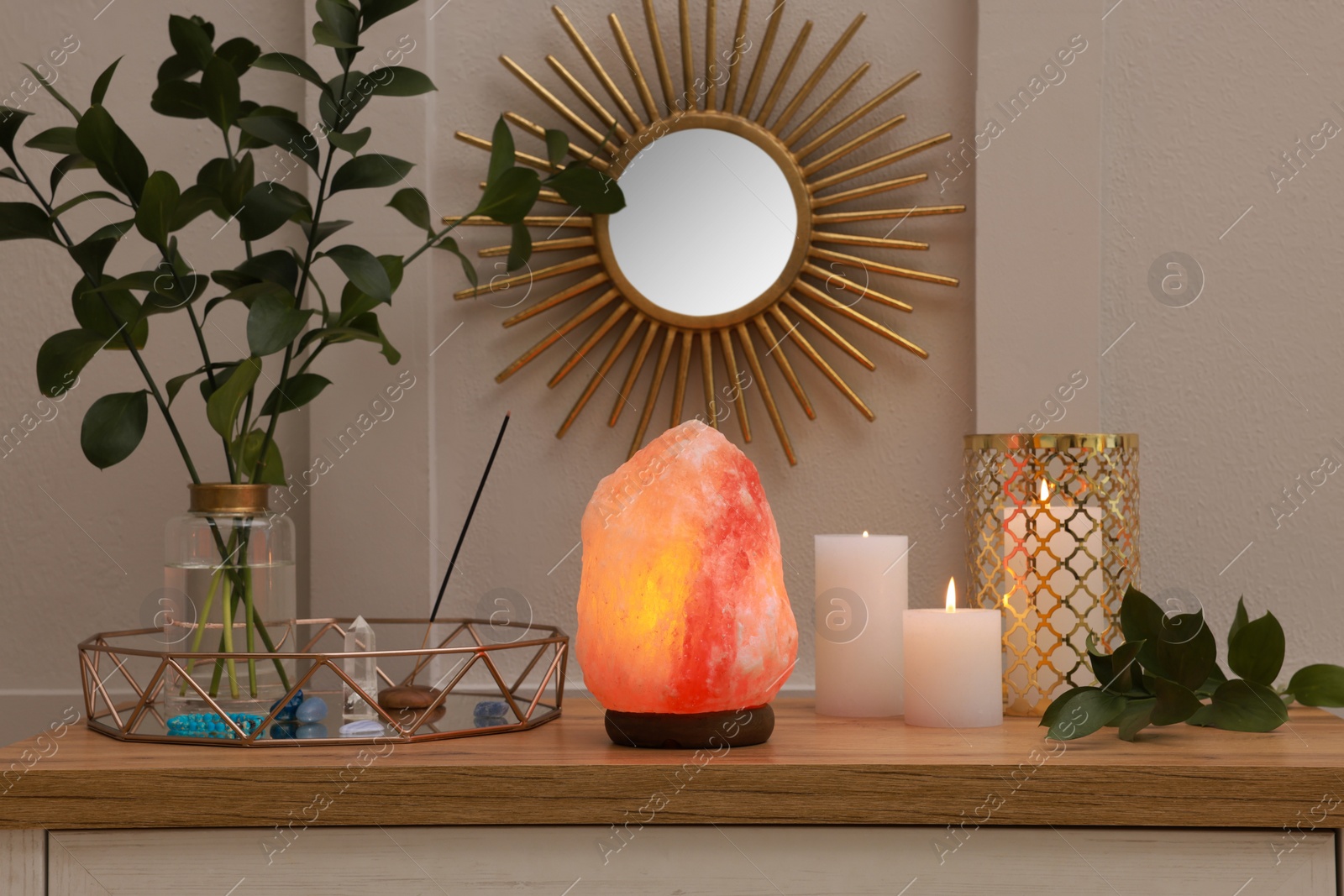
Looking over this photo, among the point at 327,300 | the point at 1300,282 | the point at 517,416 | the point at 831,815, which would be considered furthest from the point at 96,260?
the point at 1300,282

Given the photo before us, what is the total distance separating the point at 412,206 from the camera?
39.2 inches

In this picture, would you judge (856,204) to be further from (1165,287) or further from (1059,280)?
(1165,287)

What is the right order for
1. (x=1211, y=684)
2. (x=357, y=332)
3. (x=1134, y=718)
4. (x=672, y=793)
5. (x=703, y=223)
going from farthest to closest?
(x=703, y=223) → (x=357, y=332) → (x=1211, y=684) → (x=1134, y=718) → (x=672, y=793)

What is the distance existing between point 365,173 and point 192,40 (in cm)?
20

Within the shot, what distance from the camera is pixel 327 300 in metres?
1.21

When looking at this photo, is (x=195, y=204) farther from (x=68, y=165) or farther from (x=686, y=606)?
(x=686, y=606)

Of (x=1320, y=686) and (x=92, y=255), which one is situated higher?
(x=92, y=255)

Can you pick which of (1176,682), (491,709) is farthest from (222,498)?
(1176,682)

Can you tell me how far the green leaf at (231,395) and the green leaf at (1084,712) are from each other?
2.36 feet

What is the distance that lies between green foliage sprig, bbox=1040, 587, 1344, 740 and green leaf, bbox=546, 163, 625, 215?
0.59 metres

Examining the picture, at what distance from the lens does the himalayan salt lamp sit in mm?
822

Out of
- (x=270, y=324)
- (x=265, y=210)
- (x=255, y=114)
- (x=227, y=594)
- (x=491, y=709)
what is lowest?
(x=491, y=709)

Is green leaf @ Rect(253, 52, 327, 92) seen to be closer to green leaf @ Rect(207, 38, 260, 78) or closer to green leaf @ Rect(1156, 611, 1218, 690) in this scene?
green leaf @ Rect(207, 38, 260, 78)

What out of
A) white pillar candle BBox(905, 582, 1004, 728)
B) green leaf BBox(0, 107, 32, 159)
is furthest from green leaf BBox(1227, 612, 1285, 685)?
green leaf BBox(0, 107, 32, 159)
